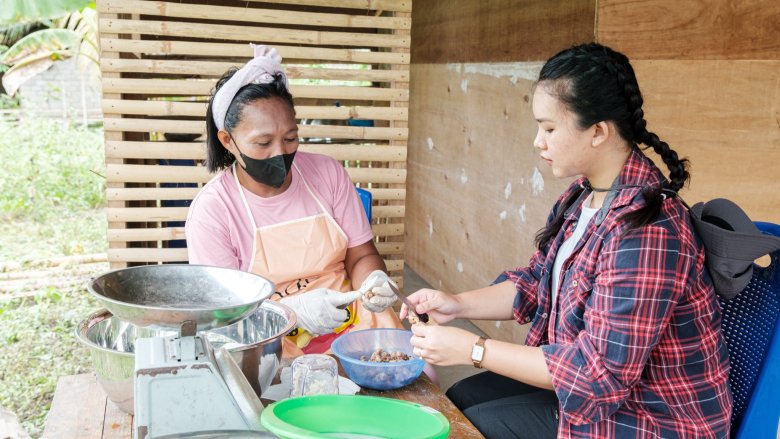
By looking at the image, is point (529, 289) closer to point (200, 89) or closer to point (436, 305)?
point (436, 305)

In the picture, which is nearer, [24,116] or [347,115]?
[347,115]

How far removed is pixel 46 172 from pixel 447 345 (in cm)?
903

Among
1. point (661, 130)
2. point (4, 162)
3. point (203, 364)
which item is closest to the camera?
point (203, 364)

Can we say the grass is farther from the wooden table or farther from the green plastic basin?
the green plastic basin

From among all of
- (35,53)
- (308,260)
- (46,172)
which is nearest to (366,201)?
(308,260)

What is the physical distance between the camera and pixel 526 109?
396 centimetres

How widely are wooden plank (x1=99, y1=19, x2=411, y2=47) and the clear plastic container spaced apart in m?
2.06

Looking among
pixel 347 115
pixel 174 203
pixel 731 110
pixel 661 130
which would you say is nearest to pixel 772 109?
pixel 731 110

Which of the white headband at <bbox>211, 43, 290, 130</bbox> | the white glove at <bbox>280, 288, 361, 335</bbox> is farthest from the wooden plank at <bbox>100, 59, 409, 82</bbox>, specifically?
the white glove at <bbox>280, 288, 361, 335</bbox>

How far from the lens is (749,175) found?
2887 millimetres

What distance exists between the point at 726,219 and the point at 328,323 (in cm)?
117

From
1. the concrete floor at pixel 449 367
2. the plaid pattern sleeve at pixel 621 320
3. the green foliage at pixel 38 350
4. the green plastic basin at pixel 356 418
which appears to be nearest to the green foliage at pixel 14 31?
the green foliage at pixel 38 350

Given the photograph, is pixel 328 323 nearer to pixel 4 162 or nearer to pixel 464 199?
pixel 464 199

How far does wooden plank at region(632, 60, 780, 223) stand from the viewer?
2.80 meters
